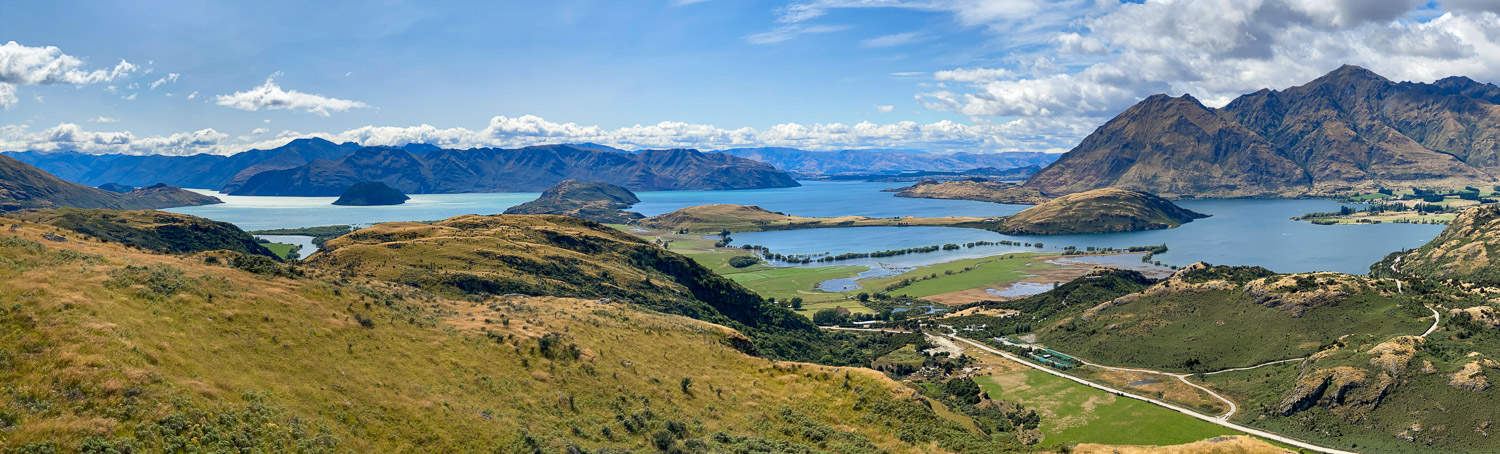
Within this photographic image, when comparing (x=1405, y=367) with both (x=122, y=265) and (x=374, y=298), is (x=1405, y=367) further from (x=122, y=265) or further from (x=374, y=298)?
(x=122, y=265)

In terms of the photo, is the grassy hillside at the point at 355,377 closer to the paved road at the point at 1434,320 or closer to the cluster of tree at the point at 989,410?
the cluster of tree at the point at 989,410

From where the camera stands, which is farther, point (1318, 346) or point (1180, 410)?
point (1318, 346)

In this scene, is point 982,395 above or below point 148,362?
below

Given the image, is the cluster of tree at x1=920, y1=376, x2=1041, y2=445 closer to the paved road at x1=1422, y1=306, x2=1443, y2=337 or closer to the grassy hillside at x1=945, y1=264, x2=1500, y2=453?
the grassy hillside at x1=945, y1=264, x2=1500, y2=453

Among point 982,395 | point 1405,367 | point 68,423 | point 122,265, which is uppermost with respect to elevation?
point 122,265

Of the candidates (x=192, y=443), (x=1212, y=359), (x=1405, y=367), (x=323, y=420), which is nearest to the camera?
(x=192, y=443)

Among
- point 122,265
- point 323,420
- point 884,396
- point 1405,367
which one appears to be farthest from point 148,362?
point 1405,367

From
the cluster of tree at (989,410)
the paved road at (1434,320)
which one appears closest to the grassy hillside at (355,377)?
the cluster of tree at (989,410)

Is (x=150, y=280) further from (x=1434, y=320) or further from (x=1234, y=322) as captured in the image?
(x=1434, y=320)

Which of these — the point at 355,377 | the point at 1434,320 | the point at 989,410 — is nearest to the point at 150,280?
the point at 355,377
